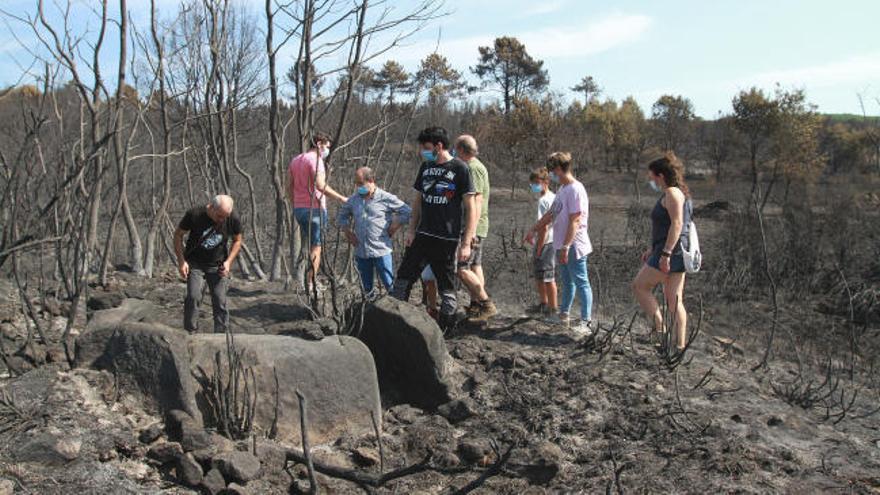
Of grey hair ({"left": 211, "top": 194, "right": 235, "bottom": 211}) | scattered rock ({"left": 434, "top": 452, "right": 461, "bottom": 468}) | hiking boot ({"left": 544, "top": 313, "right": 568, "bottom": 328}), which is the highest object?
grey hair ({"left": 211, "top": 194, "right": 235, "bottom": 211})

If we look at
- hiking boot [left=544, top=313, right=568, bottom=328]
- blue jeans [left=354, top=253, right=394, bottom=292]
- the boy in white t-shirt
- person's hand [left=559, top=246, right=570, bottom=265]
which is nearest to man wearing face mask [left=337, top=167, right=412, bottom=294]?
blue jeans [left=354, top=253, right=394, bottom=292]

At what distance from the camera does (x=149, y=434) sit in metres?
3.70

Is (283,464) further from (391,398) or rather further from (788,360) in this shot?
(788,360)

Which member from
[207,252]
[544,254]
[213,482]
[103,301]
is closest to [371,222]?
[207,252]

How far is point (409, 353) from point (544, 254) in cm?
155

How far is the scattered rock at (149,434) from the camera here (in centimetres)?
371

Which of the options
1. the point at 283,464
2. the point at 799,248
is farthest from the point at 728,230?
the point at 283,464

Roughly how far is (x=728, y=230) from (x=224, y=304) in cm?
937

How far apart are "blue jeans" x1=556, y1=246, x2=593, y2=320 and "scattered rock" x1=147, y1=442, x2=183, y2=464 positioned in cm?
292

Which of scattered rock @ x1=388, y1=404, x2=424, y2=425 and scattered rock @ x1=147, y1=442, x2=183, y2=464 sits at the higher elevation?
scattered rock @ x1=147, y1=442, x2=183, y2=464

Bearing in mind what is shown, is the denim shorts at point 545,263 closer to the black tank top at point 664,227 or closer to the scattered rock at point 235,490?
the black tank top at point 664,227

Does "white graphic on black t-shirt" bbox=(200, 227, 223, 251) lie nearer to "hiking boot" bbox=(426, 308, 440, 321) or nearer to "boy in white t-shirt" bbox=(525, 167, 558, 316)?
"hiking boot" bbox=(426, 308, 440, 321)

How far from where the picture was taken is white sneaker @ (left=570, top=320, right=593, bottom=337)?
5.63 metres

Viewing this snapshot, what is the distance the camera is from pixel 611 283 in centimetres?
968
